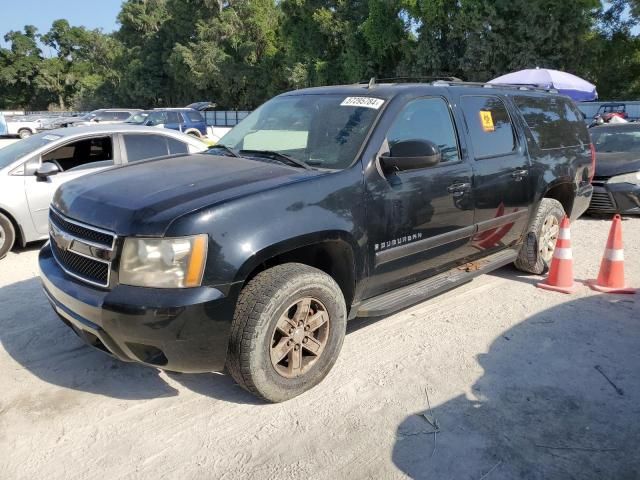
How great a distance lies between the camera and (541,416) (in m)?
3.10

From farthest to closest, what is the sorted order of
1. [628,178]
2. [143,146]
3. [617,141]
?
1. [617,141]
2. [628,178]
3. [143,146]

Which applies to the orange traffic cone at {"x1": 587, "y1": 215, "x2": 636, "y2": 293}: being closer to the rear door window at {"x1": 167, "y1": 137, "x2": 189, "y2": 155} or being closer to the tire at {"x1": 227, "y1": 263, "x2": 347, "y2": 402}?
the tire at {"x1": 227, "y1": 263, "x2": 347, "y2": 402}

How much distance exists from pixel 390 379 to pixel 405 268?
80 centimetres

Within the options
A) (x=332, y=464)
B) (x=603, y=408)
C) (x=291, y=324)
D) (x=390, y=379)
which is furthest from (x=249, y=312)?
(x=603, y=408)

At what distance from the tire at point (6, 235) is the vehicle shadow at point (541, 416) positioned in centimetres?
525

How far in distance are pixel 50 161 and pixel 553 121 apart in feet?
19.1

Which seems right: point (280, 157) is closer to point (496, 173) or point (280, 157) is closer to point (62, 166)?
point (496, 173)

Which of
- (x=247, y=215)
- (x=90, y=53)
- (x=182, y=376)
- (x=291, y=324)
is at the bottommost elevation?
(x=182, y=376)

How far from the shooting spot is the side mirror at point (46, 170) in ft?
20.1

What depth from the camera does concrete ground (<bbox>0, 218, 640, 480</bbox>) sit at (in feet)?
8.84

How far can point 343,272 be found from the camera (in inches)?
137

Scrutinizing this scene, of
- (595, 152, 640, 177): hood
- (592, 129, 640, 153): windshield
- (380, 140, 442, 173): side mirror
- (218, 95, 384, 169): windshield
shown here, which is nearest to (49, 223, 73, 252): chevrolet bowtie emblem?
(218, 95, 384, 169): windshield

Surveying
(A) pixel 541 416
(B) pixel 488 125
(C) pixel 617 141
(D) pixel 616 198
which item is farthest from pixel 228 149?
(C) pixel 617 141

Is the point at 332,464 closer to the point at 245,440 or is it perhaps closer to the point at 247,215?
the point at 245,440
